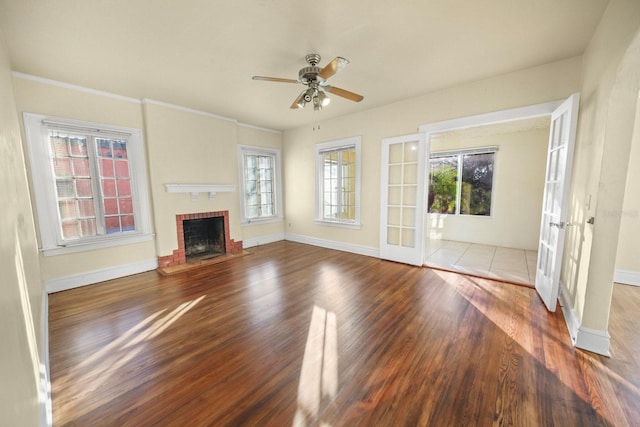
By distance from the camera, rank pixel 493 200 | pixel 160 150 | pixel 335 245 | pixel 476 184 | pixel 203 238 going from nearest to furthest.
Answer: pixel 160 150, pixel 203 238, pixel 335 245, pixel 493 200, pixel 476 184

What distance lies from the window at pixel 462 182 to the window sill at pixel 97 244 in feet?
20.7

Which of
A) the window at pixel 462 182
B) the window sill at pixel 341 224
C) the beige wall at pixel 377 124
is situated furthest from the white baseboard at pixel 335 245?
the window at pixel 462 182

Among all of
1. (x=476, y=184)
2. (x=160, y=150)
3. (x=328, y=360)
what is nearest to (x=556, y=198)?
(x=328, y=360)

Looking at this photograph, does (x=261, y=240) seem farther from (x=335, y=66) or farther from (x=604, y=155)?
(x=604, y=155)

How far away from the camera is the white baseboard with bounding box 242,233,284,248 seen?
546cm

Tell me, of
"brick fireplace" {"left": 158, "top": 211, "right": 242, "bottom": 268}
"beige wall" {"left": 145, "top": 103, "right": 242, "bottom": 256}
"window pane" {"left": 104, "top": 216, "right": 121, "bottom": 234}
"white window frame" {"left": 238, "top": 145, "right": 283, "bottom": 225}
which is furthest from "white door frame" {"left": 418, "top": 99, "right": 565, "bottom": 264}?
"window pane" {"left": 104, "top": 216, "right": 121, "bottom": 234}

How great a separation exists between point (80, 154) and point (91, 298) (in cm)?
198

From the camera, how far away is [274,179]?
6.00 metres

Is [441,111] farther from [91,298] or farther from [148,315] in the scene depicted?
[91,298]

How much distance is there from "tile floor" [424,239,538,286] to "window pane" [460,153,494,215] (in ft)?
2.82

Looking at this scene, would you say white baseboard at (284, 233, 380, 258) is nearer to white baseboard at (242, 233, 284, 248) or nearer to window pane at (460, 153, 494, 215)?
white baseboard at (242, 233, 284, 248)

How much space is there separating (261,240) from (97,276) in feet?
9.50

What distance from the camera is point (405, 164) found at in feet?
13.4

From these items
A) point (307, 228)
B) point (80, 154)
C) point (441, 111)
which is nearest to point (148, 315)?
point (80, 154)
